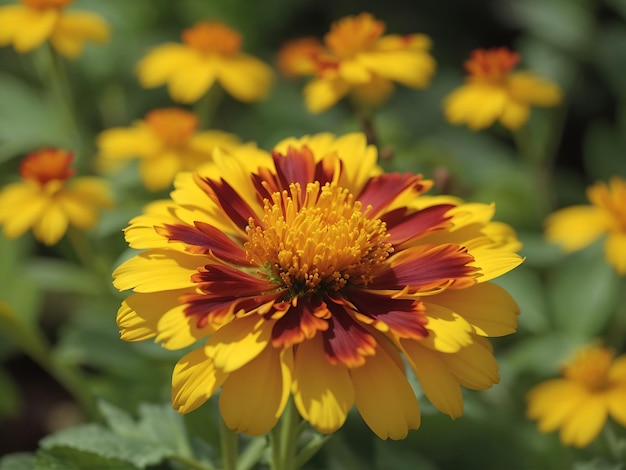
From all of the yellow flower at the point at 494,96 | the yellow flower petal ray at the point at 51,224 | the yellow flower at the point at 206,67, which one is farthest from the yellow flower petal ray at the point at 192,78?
the yellow flower at the point at 494,96

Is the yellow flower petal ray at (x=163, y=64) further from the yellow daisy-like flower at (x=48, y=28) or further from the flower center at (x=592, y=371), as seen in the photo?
Result: the flower center at (x=592, y=371)

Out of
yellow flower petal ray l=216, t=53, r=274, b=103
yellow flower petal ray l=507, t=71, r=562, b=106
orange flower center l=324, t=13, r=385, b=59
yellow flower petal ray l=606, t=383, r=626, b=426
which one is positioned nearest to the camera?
yellow flower petal ray l=606, t=383, r=626, b=426

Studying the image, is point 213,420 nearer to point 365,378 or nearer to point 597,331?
point 365,378

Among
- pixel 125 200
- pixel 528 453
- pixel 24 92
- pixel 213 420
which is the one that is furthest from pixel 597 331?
pixel 24 92

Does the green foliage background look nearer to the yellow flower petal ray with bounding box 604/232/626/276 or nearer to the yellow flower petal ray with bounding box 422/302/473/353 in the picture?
the yellow flower petal ray with bounding box 604/232/626/276

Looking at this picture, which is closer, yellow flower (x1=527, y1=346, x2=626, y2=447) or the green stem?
the green stem

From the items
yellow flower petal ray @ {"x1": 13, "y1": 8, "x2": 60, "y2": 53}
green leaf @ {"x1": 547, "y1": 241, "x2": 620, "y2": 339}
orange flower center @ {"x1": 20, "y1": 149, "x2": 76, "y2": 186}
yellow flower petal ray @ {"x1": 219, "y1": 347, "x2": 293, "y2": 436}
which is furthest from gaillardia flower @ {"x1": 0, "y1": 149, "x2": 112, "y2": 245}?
green leaf @ {"x1": 547, "y1": 241, "x2": 620, "y2": 339}

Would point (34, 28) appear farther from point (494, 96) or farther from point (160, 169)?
point (494, 96)
